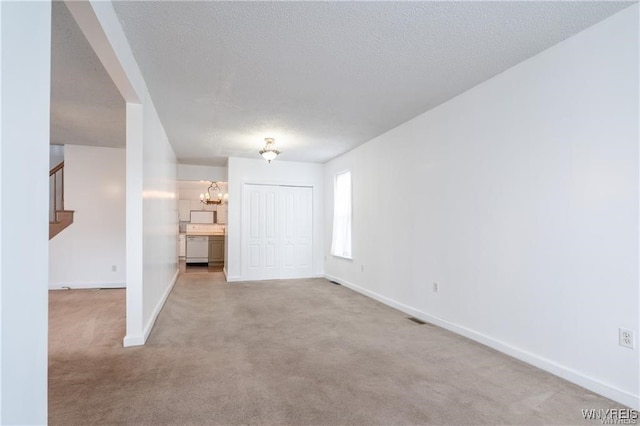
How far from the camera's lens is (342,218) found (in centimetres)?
680

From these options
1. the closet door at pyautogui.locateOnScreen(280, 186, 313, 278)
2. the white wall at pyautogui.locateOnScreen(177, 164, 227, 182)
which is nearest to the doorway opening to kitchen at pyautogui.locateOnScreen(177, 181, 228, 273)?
the white wall at pyautogui.locateOnScreen(177, 164, 227, 182)

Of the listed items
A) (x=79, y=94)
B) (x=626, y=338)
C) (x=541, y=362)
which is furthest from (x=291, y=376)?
(x=79, y=94)

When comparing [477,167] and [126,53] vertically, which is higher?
[126,53]

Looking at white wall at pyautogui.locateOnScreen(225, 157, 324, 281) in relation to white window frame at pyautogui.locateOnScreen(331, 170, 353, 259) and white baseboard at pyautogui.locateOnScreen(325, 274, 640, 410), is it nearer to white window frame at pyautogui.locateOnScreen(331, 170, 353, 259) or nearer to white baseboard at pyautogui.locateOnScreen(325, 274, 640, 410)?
white window frame at pyautogui.locateOnScreen(331, 170, 353, 259)

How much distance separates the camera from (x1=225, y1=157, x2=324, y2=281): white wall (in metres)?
6.92

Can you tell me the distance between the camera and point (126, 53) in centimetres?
258

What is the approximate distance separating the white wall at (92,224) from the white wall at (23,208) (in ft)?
19.0

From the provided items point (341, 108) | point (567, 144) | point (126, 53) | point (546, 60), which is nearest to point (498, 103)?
point (546, 60)

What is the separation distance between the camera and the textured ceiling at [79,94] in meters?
2.51

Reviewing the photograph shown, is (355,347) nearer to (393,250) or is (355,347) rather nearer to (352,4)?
(393,250)

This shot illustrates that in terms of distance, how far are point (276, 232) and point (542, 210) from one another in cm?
529

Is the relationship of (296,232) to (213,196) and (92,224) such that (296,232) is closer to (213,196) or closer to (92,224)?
(92,224)

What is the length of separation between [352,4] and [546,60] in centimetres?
175

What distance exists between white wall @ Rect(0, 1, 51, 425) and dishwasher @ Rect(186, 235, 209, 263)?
9444 mm
